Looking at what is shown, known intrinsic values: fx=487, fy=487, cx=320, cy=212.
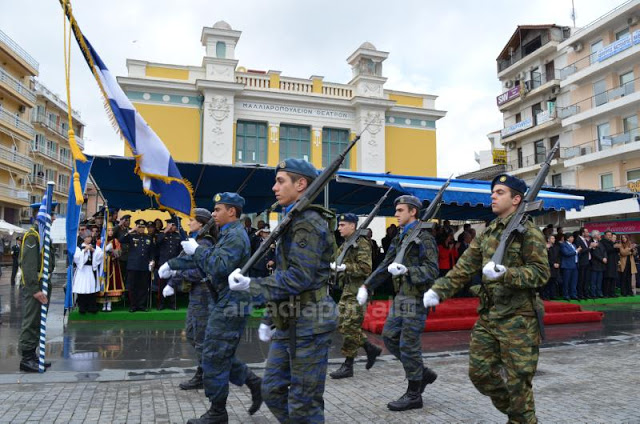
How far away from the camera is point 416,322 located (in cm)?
503

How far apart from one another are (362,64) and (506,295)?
29.9 meters

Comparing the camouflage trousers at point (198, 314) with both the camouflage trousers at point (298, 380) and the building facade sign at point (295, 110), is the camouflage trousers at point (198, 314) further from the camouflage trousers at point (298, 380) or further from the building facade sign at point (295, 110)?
the building facade sign at point (295, 110)

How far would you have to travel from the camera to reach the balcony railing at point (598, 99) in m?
30.1

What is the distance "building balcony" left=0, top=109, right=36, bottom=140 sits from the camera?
37.5 meters

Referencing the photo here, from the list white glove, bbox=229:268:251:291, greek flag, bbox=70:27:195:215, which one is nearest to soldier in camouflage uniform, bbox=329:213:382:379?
greek flag, bbox=70:27:195:215

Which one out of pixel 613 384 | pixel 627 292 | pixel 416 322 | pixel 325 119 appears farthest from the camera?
pixel 325 119

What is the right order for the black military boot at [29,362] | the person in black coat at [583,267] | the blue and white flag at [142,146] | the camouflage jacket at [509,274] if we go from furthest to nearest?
the person in black coat at [583,267] < the blue and white flag at [142,146] < the black military boot at [29,362] < the camouflage jacket at [509,274]

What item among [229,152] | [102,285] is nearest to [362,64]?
[229,152]

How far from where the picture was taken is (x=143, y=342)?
8172 millimetres

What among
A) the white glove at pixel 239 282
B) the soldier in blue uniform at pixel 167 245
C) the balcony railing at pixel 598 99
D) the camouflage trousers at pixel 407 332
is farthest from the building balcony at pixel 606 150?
the white glove at pixel 239 282

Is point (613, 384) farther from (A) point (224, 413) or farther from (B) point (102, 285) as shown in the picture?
(B) point (102, 285)

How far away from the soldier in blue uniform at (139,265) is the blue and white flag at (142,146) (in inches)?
155

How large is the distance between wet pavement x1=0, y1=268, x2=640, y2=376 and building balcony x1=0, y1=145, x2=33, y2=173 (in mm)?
32542

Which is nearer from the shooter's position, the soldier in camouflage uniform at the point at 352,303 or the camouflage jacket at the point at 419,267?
the camouflage jacket at the point at 419,267
